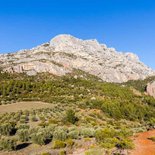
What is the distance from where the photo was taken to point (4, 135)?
27.4 m

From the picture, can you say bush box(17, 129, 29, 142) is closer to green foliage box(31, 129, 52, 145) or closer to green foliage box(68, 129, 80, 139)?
green foliage box(31, 129, 52, 145)

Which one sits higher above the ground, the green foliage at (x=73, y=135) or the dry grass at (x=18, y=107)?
the dry grass at (x=18, y=107)

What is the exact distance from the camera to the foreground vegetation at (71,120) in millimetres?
24619

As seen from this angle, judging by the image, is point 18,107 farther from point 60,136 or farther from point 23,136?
point 60,136

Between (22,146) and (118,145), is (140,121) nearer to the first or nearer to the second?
(118,145)

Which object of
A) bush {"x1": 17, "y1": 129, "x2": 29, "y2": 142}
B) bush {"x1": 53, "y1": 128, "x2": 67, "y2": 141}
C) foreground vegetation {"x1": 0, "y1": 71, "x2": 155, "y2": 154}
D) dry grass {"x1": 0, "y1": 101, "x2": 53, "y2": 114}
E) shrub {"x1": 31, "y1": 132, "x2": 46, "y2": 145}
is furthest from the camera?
dry grass {"x1": 0, "y1": 101, "x2": 53, "y2": 114}

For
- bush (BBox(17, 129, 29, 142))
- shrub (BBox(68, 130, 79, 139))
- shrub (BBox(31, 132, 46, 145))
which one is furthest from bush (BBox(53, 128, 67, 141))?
bush (BBox(17, 129, 29, 142))

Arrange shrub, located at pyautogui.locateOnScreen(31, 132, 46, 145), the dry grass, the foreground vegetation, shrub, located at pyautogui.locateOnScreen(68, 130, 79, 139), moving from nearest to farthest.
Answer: shrub, located at pyautogui.locateOnScreen(31, 132, 46, 145), the foreground vegetation, shrub, located at pyautogui.locateOnScreen(68, 130, 79, 139), the dry grass

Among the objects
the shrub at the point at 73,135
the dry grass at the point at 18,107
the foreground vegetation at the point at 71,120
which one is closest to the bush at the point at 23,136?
the foreground vegetation at the point at 71,120

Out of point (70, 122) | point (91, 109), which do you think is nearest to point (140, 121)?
point (91, 109)

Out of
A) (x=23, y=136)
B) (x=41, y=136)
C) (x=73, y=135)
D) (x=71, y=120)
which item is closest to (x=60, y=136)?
(x=73, y=135)

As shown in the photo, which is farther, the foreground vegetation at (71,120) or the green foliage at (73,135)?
the green foliage at (73,135)

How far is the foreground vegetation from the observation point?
80.8 feet

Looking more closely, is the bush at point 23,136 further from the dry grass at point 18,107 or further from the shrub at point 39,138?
the dry grass at point 18,107
